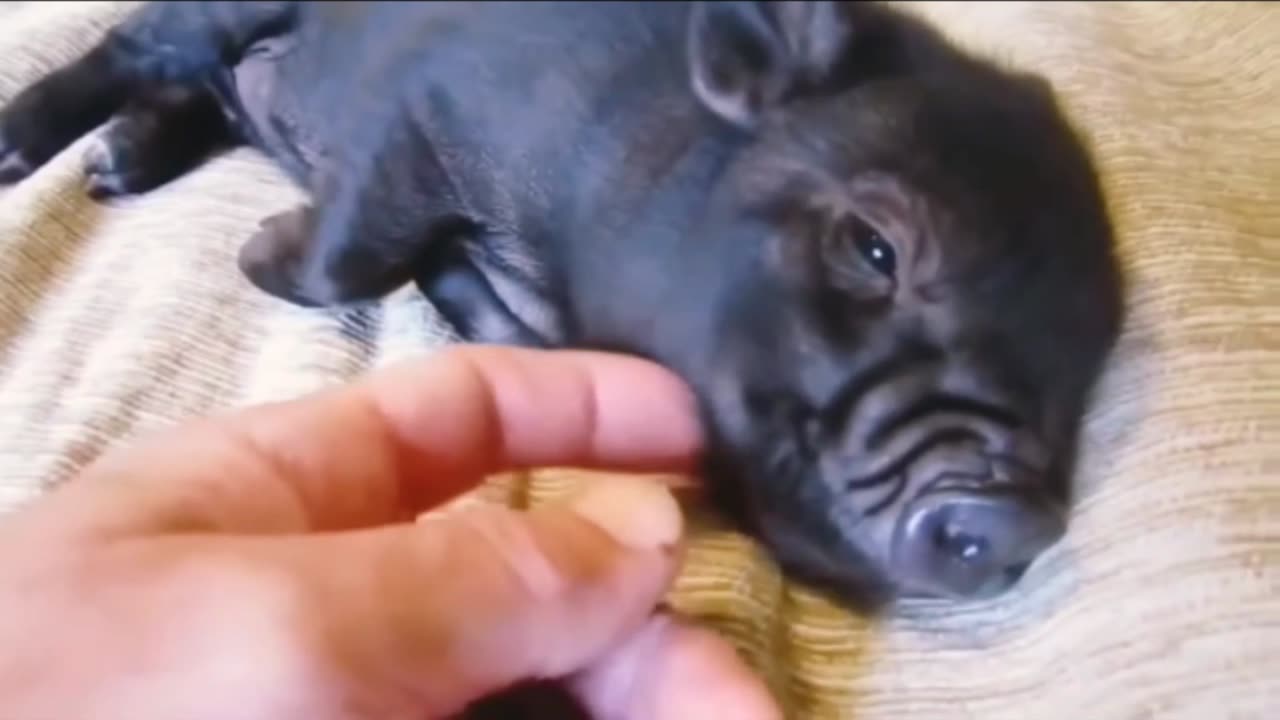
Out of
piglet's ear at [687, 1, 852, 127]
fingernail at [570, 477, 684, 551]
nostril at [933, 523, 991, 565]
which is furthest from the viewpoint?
piglet's ear at [687, 1, 852, 127]

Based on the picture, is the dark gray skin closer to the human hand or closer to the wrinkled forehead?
the wrinkled forehead

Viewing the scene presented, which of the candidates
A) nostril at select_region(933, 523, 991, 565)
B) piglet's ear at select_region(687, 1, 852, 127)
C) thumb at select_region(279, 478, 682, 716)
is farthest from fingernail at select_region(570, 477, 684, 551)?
piglet's ear at select_region(687, 1, 852, 127)

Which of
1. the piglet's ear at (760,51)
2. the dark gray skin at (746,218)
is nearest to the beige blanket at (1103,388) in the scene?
the dark gray skin at (746,218)

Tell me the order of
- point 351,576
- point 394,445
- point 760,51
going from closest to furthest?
point 351,576
point 394,445
point 760,51

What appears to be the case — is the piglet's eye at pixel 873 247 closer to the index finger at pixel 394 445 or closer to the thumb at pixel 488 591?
the index finger at pixel 394 445

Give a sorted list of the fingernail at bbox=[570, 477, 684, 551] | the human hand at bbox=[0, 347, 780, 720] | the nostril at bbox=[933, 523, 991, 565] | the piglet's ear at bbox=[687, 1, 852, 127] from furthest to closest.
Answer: the piglet's ear at bbox=[687, 1, 852, 127] → the nostril at bbox=[933, 523, 991, 565] → the fingernail at bbox=[570, 477, 684, 551] → the human hand at bbox=[0, 347, 780, 720]

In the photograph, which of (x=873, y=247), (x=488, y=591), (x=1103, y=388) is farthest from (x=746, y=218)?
(x=488, y=591)

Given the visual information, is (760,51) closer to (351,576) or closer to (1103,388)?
(1103,388)
